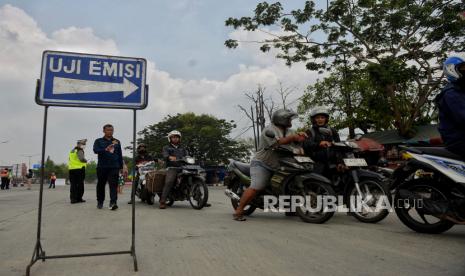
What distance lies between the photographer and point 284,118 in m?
6.22

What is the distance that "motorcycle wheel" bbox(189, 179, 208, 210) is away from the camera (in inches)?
325

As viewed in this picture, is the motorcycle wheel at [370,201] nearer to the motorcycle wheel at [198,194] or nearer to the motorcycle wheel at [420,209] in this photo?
the motorcycle wheel at [420,209]

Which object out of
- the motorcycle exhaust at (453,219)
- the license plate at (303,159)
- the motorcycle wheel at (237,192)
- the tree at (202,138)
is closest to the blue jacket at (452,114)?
the motorcycle exhaust at (453,219)

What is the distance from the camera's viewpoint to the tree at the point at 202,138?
5366 centimetres

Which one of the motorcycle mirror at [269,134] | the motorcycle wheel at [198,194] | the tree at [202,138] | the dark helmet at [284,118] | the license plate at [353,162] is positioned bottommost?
Answer: the motorcycle wheel at [198,194]

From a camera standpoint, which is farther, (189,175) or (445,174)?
(189,175)

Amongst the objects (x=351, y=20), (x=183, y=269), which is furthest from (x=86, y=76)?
(x=351, y=20)

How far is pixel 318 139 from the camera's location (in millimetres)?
6375

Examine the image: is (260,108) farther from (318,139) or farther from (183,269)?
(183,269)

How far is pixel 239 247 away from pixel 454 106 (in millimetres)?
2572

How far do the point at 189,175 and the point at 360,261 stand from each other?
5.47m

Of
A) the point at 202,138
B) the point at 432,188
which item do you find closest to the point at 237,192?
the point at 432,188

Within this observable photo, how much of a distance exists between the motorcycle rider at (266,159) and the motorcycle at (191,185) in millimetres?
2108

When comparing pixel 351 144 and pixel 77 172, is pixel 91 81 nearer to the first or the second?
pixel 351 144
